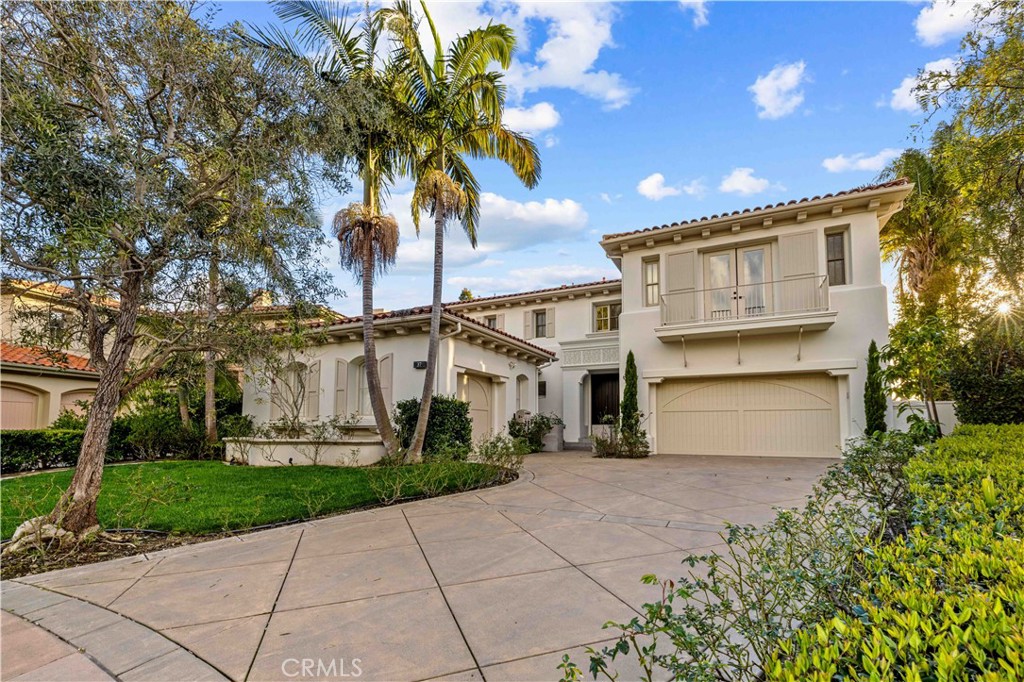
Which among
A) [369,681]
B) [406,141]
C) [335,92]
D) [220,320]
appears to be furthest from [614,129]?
[369,681]

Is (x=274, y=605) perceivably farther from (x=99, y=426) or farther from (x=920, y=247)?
(x=920, y=247)

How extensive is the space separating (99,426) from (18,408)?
14.1 m

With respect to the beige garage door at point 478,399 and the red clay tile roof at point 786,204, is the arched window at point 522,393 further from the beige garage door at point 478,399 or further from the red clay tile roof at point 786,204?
the red clay tile roof at point 786,204

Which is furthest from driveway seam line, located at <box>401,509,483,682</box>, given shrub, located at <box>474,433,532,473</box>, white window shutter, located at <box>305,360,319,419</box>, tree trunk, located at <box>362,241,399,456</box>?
white window shutter, located at <box>305,360,319,419</box>

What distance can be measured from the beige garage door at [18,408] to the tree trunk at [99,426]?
43.6ft

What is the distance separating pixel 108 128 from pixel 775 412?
14904mm

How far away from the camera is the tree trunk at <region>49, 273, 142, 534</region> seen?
17.0 ft

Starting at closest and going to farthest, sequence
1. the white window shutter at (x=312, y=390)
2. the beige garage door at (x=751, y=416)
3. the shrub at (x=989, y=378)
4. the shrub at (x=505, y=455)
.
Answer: the shrub at (x=505, y=455) < the shrub at (x=989, y=378) < the beige garage door at (x=751, y=416) < the white window shutter at (x=312, y=390)

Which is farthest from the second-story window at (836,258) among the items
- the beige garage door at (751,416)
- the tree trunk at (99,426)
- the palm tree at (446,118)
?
the tree trunk at (99,426)

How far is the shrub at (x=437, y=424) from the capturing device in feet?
36.7

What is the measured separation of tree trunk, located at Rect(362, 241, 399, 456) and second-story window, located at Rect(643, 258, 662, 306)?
8.67m

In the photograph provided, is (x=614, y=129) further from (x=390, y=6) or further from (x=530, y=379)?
(x=530, y=379)

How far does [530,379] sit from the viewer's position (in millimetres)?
17094

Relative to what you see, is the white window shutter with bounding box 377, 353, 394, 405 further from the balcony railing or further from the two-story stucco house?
the balcony railing
